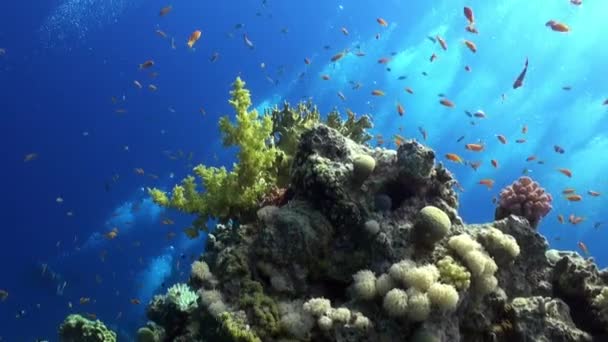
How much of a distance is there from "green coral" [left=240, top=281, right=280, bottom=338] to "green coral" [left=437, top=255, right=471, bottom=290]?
1.54m

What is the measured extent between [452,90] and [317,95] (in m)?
15.1

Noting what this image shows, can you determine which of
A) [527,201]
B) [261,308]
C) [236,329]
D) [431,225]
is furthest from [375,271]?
[527,201]

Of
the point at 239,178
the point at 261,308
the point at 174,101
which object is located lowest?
the point at 261,308

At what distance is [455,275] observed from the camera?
425 cm

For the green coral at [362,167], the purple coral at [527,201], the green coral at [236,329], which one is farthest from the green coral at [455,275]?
the purple coral at [527,201]

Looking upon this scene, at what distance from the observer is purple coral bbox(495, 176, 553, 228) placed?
6.11m

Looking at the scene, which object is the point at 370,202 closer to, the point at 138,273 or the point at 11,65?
the point at 138,273

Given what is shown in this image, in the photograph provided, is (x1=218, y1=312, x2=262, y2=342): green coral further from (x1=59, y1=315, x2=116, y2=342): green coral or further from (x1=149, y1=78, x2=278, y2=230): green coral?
(x1=59, y1=315, x2=116, y2=342): green coral

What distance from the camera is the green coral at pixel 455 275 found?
423cm

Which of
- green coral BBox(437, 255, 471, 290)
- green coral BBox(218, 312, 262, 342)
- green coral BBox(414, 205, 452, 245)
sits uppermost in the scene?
green coral BBox(414, 205, 452, 245)

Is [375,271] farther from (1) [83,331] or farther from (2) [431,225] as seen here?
(1) [83,331]

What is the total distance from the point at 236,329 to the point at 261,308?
13.4 inches

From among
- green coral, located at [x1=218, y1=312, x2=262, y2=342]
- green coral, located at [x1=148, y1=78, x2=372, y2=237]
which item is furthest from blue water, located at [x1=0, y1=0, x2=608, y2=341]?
green coral, located at [x1=218, y1=312, x2=262, y2=342]

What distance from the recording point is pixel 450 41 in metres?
48.7
